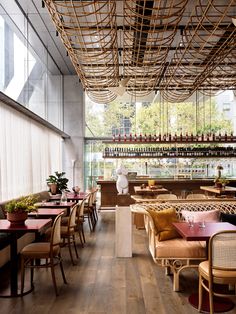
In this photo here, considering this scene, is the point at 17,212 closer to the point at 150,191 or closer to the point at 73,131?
the point at 150,191

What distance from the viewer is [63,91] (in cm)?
1430

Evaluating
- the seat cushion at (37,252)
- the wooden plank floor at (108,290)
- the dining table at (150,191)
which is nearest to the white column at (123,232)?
the wooden plank floor at (108,290)

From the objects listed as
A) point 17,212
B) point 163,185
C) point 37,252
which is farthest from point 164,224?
point 163,185

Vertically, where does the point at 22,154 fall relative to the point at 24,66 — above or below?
below

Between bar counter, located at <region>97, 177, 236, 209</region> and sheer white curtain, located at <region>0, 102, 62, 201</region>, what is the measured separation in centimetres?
208

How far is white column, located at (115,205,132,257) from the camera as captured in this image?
19.9 ft

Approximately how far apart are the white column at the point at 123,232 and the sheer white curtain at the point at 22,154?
263 centimetres

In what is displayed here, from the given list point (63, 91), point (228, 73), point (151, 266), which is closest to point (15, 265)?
point (151, 266)

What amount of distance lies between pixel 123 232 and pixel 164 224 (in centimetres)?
120

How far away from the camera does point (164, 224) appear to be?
509 cm

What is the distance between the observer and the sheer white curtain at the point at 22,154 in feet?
24.1

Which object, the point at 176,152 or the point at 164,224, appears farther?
the point at 176,152

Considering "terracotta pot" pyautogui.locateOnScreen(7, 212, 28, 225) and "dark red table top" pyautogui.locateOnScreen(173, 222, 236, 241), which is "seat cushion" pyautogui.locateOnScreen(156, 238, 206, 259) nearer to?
"dark red table top" pyautogui.locateOnScreen(173, 222, 236, 241)

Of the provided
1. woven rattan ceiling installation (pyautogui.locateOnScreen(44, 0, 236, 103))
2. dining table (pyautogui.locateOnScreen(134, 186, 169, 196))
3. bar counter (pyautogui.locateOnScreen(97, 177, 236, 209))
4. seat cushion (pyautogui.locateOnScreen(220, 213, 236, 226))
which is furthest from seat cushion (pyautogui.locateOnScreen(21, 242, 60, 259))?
bar counter (pyautogui.locateOnScreen(97, 177, 236, 209))
